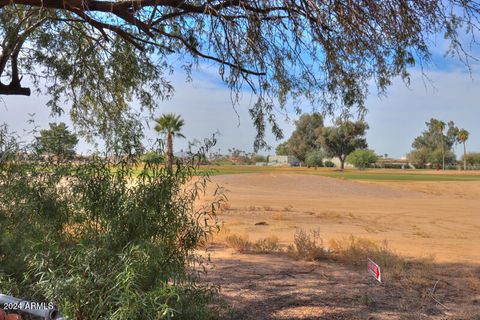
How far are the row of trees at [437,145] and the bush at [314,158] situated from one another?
1608 inches

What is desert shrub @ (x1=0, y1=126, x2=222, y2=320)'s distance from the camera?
370cm

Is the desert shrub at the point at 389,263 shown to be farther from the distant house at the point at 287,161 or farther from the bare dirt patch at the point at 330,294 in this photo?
the distant house at the point at 287,161

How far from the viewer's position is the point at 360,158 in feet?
401

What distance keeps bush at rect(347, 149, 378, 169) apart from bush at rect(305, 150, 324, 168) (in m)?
8.90

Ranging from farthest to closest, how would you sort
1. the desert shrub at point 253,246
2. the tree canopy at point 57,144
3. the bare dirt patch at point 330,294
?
the desert shrub at point 253,246, the bare dirt patch at point 330,294, the tree canopy at point 57,144

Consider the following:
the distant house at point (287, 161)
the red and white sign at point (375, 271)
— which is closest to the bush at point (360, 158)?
the distant house at point (287, 161)

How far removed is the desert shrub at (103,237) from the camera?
3.70 m

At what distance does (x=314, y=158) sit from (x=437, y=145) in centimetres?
6355

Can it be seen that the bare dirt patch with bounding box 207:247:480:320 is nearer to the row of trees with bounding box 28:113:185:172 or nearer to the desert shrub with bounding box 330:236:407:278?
the desert shrub with bounding box 330:236:407:278

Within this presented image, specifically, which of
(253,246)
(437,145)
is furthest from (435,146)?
(253,246)

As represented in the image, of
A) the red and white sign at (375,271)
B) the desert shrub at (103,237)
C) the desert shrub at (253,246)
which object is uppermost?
the desert shrub at (103,237)

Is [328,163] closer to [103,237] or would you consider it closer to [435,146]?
[435,146]

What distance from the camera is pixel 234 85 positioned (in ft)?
25.9

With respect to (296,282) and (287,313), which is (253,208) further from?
(287,313)
